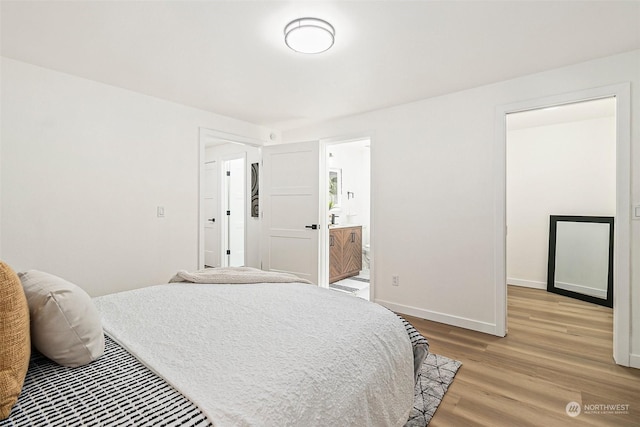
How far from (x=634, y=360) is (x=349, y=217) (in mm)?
4151

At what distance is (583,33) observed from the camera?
204 cm

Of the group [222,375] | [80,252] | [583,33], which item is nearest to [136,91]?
[80,252]

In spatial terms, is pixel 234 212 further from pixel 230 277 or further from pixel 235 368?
pixel 235 368

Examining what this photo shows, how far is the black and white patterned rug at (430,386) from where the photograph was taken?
5.67 feet

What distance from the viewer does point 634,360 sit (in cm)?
226

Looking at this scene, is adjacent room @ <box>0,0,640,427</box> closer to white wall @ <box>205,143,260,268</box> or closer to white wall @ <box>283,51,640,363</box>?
white wall @ <box>283,51,640,363</box>

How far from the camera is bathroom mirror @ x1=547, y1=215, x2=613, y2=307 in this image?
148 inches

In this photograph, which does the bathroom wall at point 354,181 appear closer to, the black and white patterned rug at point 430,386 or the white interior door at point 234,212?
the white interior door at point 234,212

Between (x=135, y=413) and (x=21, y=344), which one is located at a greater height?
(x=21, y=344)

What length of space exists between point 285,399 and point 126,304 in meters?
1.24

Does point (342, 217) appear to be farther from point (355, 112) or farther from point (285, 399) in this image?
point (285, 399)

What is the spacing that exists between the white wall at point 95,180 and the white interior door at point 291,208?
1.06m

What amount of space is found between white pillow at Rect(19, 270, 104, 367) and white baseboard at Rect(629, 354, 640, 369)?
3.38m

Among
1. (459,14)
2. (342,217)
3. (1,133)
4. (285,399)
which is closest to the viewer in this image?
(285,399)
